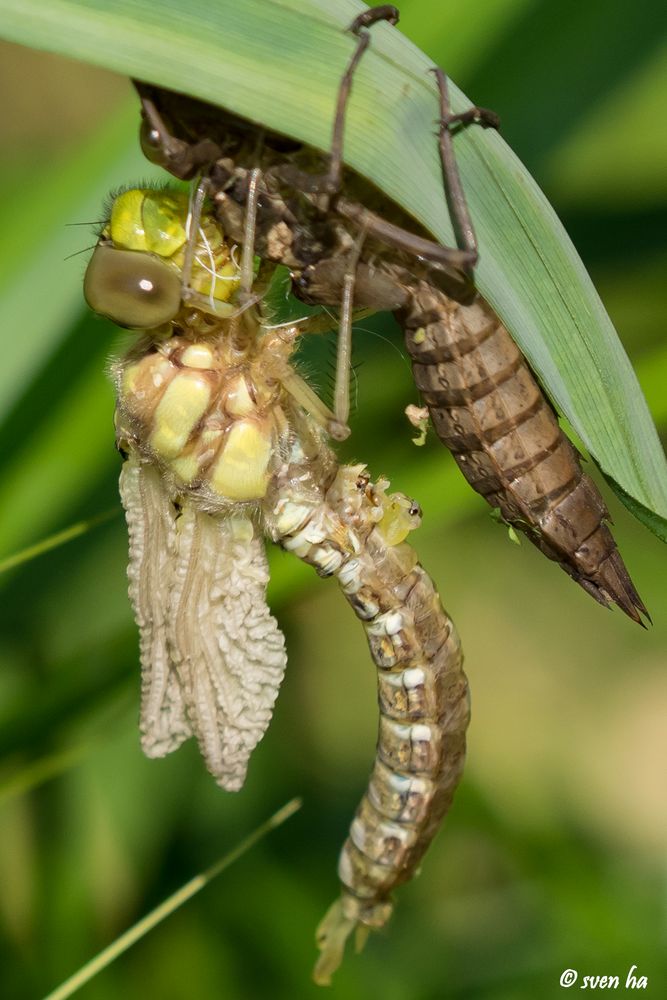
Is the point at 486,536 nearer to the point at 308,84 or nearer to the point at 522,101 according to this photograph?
the point at 522,101

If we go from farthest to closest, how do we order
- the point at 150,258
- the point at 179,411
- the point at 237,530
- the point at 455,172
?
1. the point at 237,530
2. the point at 179,411
3. the point at 150,258
4. the point at 455,172

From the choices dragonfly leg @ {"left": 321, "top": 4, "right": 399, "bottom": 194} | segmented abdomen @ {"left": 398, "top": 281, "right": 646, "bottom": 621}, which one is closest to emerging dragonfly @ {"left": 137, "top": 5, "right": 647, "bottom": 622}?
segmented abdomen @ {"left": 398, "top": 281, "right": 646, "bottom": 621}

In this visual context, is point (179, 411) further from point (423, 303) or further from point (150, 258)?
point (423, 303)

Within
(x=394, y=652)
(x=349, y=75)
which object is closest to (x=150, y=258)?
(x=349, y=75)

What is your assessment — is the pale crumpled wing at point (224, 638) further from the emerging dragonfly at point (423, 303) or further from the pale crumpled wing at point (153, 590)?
the emerging dragonfly at point (423, 303)

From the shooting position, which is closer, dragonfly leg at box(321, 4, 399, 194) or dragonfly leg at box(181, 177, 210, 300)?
dragonfly leg at box(321, 4, 399, 194)

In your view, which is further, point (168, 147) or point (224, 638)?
point (224, 638)

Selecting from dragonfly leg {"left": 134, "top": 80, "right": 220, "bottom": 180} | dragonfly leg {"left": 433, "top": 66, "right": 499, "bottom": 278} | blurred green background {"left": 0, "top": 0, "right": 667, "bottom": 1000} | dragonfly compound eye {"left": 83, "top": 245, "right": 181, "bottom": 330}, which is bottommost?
blurred green background {"left": 0, "top": 0, "right": 667, "bottom": 1000}

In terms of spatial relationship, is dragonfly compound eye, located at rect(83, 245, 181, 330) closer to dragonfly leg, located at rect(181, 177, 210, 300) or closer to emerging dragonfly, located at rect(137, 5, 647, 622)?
dragonfly leg, located at rect(181, 177, 210, 300)
